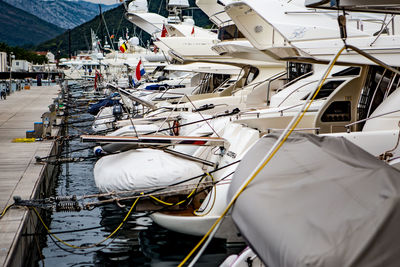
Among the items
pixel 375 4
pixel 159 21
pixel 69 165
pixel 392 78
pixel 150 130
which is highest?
pixel 159 21

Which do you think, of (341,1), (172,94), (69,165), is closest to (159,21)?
(172,94)

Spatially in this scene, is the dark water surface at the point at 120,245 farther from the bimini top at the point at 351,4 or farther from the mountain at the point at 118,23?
the mountain at the point at 118,23

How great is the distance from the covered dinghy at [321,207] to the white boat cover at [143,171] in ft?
12.4

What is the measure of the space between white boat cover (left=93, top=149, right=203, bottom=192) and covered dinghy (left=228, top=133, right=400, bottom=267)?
3.79 meters

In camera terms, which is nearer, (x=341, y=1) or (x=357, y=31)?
(x=341, y=1)

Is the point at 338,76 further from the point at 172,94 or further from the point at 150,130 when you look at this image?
the point at 172,94

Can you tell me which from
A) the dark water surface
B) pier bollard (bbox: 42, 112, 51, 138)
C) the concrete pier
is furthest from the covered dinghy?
pier bollard (bbox: 42, 112, 51, 138)

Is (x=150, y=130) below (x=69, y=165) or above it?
above

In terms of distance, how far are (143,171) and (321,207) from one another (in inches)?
197

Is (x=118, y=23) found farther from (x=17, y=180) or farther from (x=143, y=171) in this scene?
(x=143, y=171)

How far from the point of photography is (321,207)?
410 cm

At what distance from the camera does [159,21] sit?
3953 cm

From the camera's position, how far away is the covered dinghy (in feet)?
12.3

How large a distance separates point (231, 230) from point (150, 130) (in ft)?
15.3
